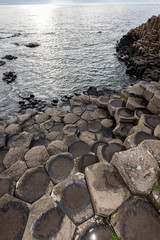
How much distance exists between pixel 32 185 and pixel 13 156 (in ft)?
6.85

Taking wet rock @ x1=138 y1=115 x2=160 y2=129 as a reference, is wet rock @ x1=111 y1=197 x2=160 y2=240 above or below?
above

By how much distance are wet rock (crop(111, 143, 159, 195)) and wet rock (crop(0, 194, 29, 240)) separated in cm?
234

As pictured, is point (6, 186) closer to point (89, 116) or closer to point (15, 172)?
point (15, 172)

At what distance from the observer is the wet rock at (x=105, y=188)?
104 inches

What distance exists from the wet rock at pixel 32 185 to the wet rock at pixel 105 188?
1.24 m

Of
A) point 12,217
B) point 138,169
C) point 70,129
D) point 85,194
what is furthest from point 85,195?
point 70,129

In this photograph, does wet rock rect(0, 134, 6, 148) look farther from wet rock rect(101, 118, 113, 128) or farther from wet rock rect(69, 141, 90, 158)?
wet rock rect(101, 118, 113, 128)

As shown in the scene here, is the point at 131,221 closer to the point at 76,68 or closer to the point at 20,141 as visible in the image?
the point at 20,141

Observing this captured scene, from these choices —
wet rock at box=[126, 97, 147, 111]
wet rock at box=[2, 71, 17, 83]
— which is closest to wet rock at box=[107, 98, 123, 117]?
wet rock at box=[126, 97, 147, 111]

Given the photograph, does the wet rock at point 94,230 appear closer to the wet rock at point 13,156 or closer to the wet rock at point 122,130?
the wet rock at point 13,156

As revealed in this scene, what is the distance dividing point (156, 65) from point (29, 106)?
1403 centimetres

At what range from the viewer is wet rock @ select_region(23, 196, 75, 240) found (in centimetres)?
242

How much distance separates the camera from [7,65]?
1688 centimetres

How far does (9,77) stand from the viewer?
13.8 metres
